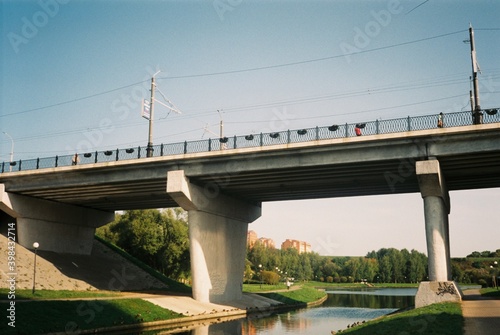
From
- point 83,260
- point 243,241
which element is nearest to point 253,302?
point 243,241

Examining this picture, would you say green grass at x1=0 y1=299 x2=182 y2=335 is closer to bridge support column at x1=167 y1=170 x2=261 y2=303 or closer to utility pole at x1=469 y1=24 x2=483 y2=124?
bridge support column at x1=167 y1=170 x2=261 y2=303

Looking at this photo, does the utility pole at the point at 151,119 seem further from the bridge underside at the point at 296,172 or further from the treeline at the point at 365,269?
the treeline at the point at 365,269

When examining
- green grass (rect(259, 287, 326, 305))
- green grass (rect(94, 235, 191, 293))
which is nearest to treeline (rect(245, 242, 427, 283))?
green grass (rect(259, 287, 326, 305))

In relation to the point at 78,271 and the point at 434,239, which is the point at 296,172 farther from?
the point at 78,271

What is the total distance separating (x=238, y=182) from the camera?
134 ft

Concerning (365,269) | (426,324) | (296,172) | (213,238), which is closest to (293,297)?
(213,238)

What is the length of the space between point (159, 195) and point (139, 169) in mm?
7317

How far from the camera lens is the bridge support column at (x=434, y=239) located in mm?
30750

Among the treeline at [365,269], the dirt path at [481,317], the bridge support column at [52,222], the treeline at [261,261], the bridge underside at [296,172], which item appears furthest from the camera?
the treeline at [365,269]

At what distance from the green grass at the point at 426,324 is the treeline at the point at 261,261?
145ft

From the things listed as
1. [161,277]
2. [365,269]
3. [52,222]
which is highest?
[52,222]

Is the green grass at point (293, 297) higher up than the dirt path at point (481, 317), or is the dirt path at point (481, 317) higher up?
the dirt path at point (481, 317)

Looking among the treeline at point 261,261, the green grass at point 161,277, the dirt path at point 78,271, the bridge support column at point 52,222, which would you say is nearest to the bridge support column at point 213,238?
the green grass at point 161,277

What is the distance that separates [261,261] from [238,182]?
84177 millimetres
